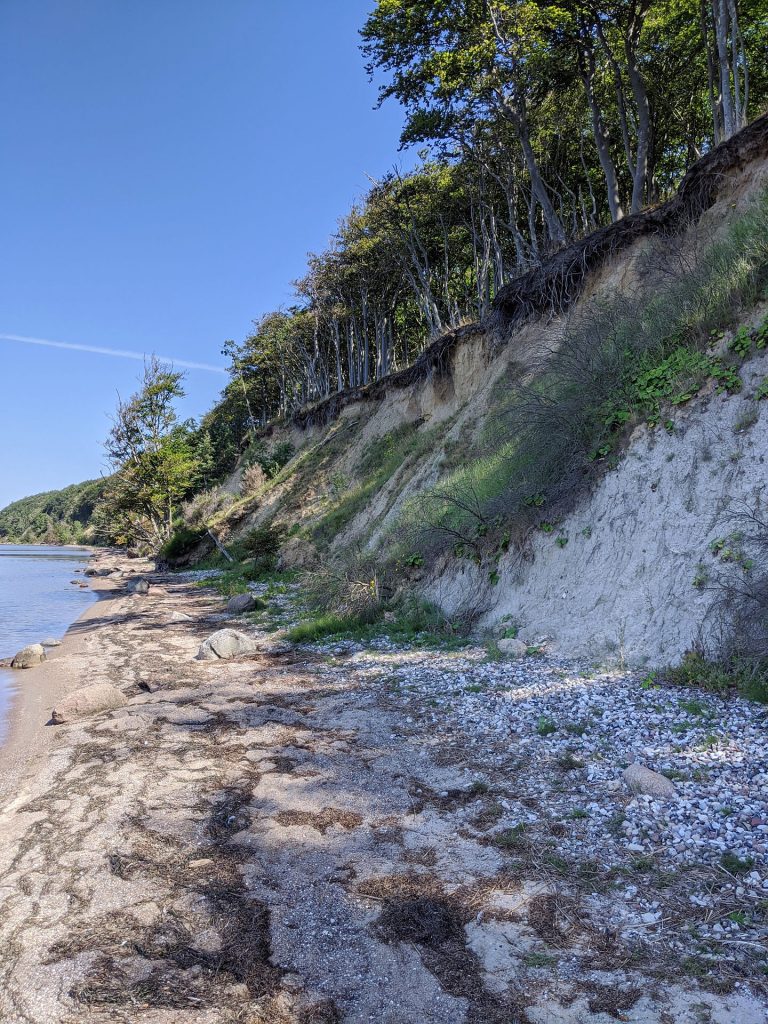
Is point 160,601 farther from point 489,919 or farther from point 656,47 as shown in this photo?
point 656,47

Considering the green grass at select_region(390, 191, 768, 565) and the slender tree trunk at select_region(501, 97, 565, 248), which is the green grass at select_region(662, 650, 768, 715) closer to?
the green grass at select_region(390, 191, 768, 565)

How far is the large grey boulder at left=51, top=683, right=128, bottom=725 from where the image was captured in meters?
8.25

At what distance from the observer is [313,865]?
14.0 feet

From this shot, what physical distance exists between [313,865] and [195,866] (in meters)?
0.87

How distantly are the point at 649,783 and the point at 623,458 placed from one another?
5794mm

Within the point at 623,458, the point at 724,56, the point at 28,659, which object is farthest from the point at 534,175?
the point at 28,659

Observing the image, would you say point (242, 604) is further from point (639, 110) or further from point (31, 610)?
point (639, 110)

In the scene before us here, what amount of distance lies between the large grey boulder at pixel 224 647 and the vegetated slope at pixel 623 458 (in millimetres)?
2320

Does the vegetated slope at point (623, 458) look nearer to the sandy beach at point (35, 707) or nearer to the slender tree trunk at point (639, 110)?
the slender tree trunk at point (639, 110)

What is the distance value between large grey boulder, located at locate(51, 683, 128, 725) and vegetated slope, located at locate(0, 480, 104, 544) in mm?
78339

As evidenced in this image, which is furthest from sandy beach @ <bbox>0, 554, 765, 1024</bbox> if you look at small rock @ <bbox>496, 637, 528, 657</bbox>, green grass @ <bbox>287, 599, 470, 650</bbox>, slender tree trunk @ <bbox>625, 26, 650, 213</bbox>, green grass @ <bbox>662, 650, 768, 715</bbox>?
slender tree trunk @ <bbox>625, 26, 650, 213</bbox>

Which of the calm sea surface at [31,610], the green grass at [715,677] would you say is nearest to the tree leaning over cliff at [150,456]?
the calm sea surface at [31,610]

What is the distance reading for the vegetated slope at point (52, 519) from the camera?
103625mm

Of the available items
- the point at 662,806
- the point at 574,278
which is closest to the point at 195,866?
the point at 662,806
